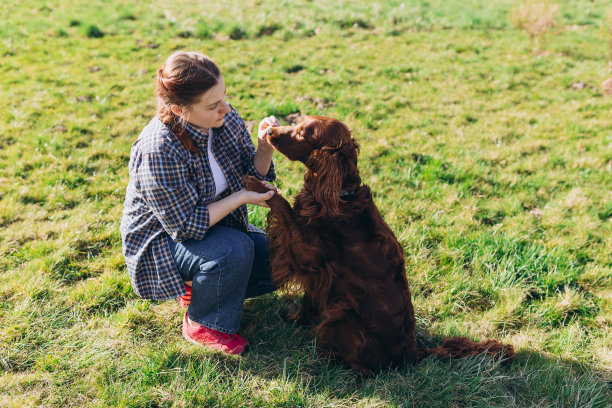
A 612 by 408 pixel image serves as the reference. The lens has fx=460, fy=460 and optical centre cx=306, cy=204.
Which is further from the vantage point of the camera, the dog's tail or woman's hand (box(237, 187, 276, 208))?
the dog's tail

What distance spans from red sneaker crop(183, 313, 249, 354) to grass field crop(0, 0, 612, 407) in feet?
0.23

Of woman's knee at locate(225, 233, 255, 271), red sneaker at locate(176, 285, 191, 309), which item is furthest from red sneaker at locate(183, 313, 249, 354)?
woman's knee at locate(225, 233, 255, 271)

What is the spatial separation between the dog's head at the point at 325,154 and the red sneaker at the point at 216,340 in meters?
1.07

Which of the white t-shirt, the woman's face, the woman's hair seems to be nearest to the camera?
the woman's hair

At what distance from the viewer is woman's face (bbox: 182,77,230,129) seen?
2736 mm

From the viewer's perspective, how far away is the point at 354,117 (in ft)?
20.2

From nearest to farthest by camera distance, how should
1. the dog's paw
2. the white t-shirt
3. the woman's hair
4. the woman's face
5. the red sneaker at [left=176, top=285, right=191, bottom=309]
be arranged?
the woman's hair < the woman's face < the dog's paw < the white t-shirt < the red sneaker at [left=176, top=285, right=191, bottom=309]

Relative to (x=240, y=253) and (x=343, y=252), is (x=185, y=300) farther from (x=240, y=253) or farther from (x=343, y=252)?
(x=343, y=252)

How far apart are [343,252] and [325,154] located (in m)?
0.60

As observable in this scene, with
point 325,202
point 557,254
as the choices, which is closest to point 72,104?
point 325,202

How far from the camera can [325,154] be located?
8.73ft

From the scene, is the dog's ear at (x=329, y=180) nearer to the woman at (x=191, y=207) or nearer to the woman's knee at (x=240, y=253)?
the woman at (x=191, y=207)

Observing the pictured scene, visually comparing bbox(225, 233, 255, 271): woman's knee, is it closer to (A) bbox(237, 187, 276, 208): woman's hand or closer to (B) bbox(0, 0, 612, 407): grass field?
(A) bbox(237, 187, 276, 208): woman's hand

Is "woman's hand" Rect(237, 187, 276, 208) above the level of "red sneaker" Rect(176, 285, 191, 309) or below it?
above
